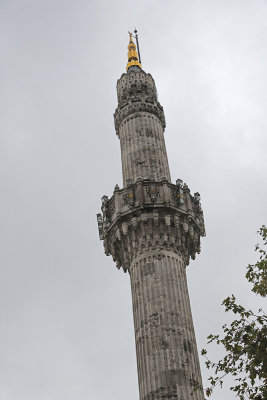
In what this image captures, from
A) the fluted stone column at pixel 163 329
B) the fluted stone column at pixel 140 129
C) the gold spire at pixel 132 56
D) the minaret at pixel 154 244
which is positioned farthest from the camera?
the gold spire at pixel 132 56

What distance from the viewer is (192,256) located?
26.4m

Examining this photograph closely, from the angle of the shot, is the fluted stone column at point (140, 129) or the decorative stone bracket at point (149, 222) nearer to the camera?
the decorative stone bracket at point (149, 222)

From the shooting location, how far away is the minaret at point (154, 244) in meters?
21.4

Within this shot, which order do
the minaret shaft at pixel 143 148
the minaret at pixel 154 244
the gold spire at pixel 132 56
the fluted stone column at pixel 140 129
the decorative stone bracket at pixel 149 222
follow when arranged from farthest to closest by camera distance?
1. the gold spire at pixel 132 56
2. the fluted stone column at pixel 140 129
3. the minaret shaft at pixel 143 148
4. the decorative stone bracket at pixel 149 222
5. the minaret at pixel 154 244

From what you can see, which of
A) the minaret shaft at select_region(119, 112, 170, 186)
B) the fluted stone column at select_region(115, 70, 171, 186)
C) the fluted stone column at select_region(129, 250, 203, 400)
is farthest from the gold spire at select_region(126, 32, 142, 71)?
the fluted stone column at select_region(129, 250, 203, 400)

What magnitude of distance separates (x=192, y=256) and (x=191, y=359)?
5.64m

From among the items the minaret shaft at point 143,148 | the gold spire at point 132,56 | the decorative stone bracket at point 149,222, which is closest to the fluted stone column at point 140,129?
the minaret shaft at point 143,148

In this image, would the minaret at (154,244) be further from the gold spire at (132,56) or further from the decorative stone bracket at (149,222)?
the gold spire at (132,56)

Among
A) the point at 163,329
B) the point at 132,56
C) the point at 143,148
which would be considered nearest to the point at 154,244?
the point at 163,329

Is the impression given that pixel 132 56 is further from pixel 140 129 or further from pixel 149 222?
→ pixel 149 222

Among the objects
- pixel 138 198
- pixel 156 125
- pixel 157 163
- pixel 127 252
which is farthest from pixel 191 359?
pixel 156 125

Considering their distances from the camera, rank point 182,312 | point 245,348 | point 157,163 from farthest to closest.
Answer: point 157,163
point 182,312
point 245,348

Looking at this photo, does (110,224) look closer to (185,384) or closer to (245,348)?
(185,384)

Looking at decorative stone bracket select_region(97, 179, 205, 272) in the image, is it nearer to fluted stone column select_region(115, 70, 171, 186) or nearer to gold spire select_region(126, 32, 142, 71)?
fluted stone column select_region(115, 70, 171, 186)
